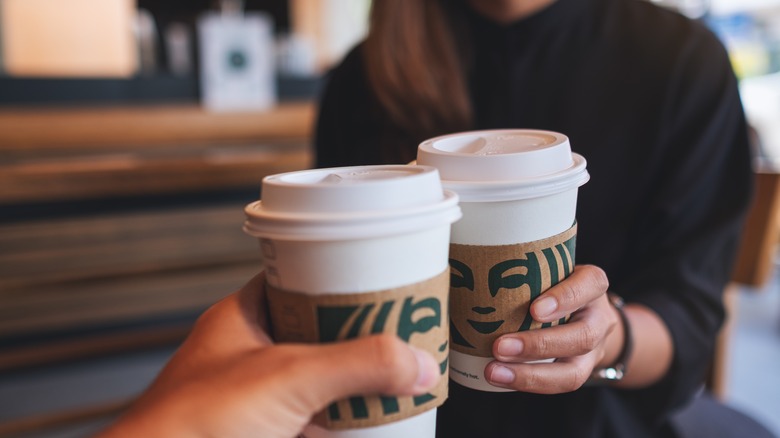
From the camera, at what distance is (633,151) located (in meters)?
1.04

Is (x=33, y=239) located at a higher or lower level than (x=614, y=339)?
lower

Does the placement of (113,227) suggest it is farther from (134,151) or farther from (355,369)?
(355,369)

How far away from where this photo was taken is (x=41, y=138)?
2588 millimetres

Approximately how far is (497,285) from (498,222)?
2.2 inches

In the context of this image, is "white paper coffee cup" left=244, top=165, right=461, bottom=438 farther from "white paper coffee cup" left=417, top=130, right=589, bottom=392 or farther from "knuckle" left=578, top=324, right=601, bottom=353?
"knuckle" left=578, top=324, right=601, bottom=353

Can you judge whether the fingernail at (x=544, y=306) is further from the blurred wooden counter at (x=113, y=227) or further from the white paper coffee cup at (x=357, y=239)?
the blurred wooden counter at (x=113, y=227)

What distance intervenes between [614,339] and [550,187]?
0.35 meters

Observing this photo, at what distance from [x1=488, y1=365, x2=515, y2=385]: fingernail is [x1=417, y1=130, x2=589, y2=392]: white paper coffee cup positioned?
16 millimetres

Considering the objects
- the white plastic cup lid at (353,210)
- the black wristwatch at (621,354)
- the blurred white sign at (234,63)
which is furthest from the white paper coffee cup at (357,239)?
the blurred white sign at (234,63)

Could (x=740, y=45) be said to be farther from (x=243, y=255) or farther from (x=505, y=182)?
(x=505, y=182)

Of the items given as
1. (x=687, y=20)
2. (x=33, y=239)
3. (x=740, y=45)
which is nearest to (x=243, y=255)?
(x=33, y=239)

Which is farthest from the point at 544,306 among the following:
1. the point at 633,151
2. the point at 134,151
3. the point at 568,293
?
the point at 134,151

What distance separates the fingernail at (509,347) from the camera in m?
0.54

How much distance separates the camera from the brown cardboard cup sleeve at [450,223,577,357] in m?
0.54
